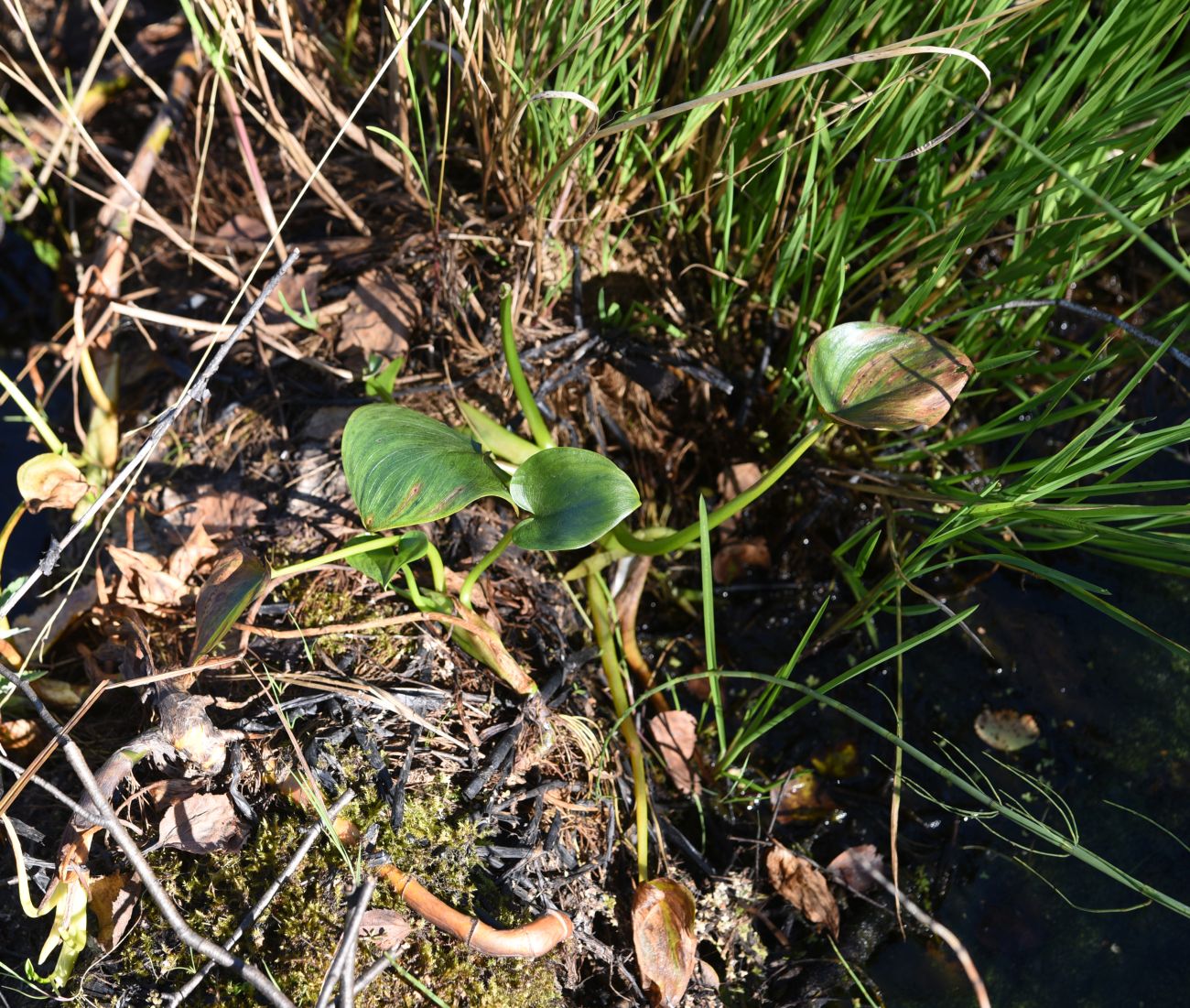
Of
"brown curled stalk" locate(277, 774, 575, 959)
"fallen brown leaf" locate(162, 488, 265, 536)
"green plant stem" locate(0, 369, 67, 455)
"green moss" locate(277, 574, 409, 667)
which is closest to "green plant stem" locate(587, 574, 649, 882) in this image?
"brown curled stalk" locate(277, 774, 575, 959)

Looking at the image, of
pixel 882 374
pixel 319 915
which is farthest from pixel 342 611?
pixel 882 374

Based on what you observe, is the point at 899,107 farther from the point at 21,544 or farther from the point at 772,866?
the point at 21,544

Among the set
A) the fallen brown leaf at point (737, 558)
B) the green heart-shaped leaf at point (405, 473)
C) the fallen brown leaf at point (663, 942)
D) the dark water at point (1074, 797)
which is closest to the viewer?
the green heart-shaped leaf at point (405, 473)

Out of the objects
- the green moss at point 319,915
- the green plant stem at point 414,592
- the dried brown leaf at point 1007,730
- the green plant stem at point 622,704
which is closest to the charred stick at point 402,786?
the green moss at point 319,915

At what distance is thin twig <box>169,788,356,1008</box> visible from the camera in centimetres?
79

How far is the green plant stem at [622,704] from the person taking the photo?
38.6 inches

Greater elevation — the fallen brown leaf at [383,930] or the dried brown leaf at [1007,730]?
the fallen brown leaf at [383,930]

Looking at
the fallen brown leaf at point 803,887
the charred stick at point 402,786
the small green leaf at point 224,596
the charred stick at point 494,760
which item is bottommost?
the fallen brown leaf at point 803,887

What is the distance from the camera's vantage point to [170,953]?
83 cm

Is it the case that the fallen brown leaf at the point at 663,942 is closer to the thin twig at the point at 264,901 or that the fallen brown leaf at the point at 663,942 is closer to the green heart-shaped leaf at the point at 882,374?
the thin twig at the point at 264,901

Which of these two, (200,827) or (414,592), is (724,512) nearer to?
(414,592)

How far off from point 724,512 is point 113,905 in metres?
0.77

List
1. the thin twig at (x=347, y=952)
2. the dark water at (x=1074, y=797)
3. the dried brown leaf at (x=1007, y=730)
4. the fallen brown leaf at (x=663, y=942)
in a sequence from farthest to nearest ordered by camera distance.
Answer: the dried brown leaf at (x=1007, y=730)
the dark water at (x=1074, y=797)
the fallen brown leaf at (x=663, y=942)
the thin twig at (x=347, y=952)

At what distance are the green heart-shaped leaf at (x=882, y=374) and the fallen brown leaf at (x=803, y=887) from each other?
1.85ft
